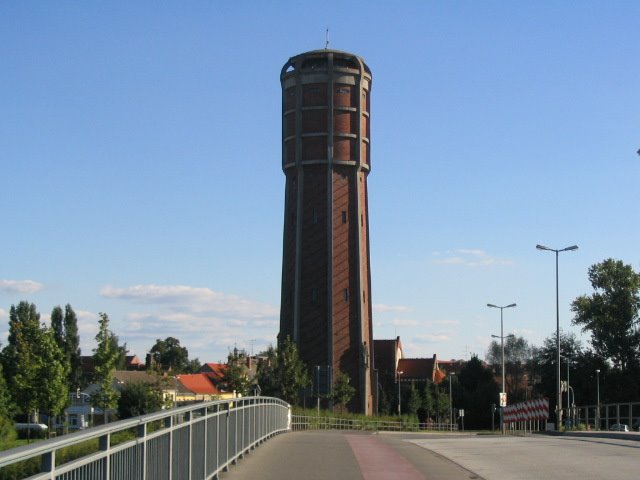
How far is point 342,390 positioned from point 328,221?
12.1 meters

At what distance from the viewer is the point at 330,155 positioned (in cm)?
7506

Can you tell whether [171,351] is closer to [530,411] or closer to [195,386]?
[195,386]

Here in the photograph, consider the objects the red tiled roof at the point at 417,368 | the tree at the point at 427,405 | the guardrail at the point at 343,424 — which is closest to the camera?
the guardrail at the point at 343,424

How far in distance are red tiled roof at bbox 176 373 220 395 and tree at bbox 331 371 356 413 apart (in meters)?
54.6

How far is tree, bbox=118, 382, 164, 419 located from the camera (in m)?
Answer: 53.6

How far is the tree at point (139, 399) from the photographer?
53.6 meters

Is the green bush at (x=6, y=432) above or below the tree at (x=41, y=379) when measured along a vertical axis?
below

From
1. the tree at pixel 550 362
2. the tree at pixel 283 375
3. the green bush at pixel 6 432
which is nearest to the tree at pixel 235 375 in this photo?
the tree at pixel 283 375

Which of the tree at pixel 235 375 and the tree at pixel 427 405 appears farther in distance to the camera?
the tree at pixel 427 405

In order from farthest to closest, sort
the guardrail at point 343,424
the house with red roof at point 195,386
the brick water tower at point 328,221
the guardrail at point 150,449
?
the house with red roof at point 195,386 → the brick water tower at point 328,221 → the guardrail at point 343,424 → the guardrail at point 150,449

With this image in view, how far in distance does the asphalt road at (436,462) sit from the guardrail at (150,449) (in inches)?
27.9

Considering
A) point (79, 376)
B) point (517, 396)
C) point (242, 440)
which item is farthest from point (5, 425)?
point (517, 396)

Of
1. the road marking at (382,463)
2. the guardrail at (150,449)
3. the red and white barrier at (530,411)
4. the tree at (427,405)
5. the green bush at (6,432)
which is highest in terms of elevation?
the guardrail at (150,449)

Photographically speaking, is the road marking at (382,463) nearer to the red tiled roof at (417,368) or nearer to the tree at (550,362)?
the tree at (550,362)
